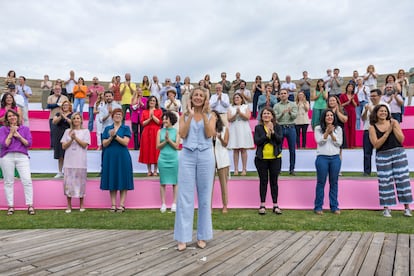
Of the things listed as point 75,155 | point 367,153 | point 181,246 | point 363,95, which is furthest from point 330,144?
point 363,95

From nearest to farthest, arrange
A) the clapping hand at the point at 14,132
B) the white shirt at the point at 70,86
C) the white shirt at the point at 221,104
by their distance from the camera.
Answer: the clapping hand at the point at 14,132 < the white shirt at the point at 221,104 < the white shirt at the point at 70,86

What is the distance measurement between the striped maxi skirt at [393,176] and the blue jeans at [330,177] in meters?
0.60

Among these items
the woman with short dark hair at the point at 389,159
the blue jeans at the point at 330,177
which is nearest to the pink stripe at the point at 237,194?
the blue jeans at the point at 330,177

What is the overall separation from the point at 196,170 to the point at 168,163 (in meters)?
2.06

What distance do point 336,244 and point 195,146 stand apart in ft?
5.58

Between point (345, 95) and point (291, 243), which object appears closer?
point (291, 243)

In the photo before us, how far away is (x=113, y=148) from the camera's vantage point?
5.82m

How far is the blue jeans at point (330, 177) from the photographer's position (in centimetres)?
549

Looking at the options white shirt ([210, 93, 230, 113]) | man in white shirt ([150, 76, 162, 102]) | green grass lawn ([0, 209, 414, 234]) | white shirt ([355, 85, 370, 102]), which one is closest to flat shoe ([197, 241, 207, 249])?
green grass lawn ([0, 209, 414, 234])

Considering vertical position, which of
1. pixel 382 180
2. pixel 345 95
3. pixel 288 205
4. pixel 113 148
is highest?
pixel 345 95

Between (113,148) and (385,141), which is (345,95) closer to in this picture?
(385,141)

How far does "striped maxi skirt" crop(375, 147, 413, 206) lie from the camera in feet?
17.2

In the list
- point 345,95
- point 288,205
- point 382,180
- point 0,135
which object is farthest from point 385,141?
point 0,135

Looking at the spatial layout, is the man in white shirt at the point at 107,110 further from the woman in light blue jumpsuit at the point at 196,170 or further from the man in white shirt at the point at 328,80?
the man in white shirt at the point at 328,80
